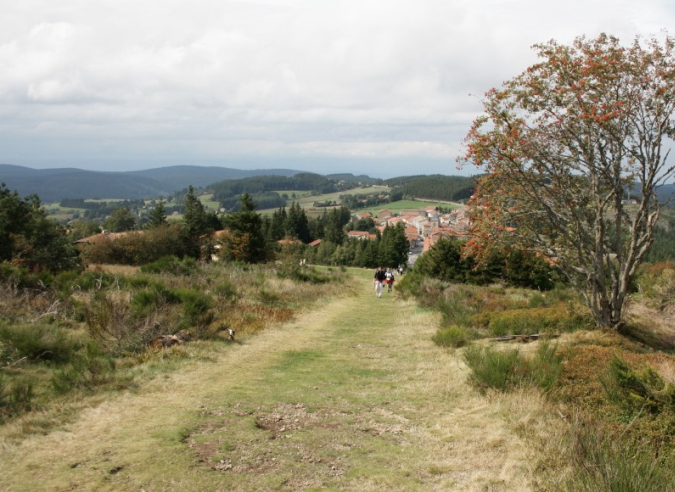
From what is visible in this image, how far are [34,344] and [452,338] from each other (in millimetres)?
7370

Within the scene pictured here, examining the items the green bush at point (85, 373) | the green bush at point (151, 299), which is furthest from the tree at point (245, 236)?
the green bush at point (85, 373)

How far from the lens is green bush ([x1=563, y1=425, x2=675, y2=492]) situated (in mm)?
3229

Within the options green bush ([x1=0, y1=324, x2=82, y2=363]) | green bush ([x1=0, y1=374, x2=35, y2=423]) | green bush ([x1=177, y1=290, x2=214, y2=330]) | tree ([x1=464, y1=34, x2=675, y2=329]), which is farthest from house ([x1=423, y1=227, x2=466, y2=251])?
green bush ([x1=0, y1=374, x2=35, y2=423])

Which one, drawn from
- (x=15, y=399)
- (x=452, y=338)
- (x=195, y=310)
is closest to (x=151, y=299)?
(x=195, y=310)

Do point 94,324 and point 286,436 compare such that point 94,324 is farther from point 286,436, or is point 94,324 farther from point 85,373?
point 286,436

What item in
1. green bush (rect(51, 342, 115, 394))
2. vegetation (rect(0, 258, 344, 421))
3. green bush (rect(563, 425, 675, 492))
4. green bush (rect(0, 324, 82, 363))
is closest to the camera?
green bush (rect(563, 425, 675, 492))

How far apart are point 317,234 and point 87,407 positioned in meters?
104

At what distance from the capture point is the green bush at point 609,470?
3229 mm

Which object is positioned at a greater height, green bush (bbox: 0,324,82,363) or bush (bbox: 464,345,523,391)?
bush (bbox: 464,345,523,391)

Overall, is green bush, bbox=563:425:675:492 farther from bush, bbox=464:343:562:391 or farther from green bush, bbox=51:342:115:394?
green bush, bbox=51:342:115:394

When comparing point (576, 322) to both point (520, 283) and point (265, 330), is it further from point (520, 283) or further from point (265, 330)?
point (520, 283)

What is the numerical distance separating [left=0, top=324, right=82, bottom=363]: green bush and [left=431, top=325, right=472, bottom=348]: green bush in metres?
6.73

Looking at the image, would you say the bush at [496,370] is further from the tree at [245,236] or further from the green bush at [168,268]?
the tree at [245,236]

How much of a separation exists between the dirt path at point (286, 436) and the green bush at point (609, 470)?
18.8 inches
